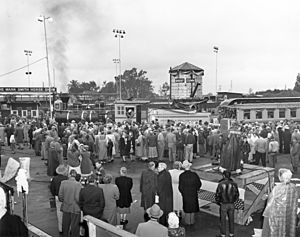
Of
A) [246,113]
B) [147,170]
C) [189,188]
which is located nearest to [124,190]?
[147,170]

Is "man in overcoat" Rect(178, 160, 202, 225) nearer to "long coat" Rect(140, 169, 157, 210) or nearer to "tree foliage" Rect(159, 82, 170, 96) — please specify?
"long coat" Rect(140, 169, 157, 210)

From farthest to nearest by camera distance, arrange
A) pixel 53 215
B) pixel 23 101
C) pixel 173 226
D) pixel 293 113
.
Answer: pixel 23 101 → pixel 293 113 → pixel 53 215 → pixel 173 226

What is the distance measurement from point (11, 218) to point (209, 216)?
21.3ft

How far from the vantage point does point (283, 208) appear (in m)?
6.21

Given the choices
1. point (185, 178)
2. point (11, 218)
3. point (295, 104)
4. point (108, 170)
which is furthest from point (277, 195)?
point (295, 104)

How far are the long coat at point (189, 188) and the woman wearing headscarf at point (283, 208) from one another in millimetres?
2327

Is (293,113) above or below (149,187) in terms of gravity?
above

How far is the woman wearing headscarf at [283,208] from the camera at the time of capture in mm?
6215

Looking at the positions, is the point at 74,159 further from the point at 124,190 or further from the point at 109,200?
the point at 109,200

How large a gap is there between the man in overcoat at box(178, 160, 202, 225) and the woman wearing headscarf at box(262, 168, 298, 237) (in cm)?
233

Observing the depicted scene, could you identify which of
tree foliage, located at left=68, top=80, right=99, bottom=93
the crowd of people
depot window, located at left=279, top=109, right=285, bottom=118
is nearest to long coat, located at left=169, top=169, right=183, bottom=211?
the crowd of people

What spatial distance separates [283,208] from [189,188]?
8.65 ft

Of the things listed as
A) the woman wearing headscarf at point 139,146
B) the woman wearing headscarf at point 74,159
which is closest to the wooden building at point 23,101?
the woman wearing headscarf at point 139,146

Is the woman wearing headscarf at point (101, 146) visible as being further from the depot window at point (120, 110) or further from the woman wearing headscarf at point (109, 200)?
the depot window at point (120, 110)
